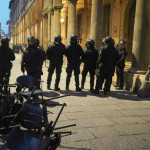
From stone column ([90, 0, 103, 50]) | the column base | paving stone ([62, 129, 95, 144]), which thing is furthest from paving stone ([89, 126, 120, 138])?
stone column ([90, 0, 103, 50])

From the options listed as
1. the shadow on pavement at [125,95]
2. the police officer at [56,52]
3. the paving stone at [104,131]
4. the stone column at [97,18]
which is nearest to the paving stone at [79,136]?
the paving stone at [104,131]

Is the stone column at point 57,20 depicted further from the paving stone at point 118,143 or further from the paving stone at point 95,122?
the paving stone at point 118,143

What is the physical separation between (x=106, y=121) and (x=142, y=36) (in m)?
3.73

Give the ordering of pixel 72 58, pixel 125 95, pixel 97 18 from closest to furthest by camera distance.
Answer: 1. pixel 125 95
2. pixel 72 58
3. pixel 97 18

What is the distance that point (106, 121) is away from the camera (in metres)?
4.54

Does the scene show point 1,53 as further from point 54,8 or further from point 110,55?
point 54,8

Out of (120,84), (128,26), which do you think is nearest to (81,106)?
(120,84)

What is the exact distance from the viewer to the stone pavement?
11.4 feet

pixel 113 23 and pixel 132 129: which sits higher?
pixel 113 23

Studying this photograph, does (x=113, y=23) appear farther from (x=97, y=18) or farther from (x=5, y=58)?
(x=5, y=58)

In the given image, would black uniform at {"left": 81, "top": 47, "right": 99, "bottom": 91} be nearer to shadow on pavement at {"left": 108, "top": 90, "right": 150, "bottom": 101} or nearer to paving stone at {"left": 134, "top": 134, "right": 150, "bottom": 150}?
shadow on pavement at {"left": 108, "top": 90, "right": 150, "bottom": 101}

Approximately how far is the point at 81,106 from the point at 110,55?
2083 mm

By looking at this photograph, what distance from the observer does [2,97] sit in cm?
303

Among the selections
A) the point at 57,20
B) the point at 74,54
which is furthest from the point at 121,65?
the point at 57,20
